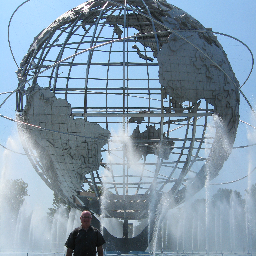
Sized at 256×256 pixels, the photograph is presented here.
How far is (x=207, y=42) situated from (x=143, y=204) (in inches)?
148

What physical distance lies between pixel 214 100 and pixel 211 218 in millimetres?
23371

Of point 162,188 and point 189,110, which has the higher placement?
point 189,110

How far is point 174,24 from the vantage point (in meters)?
9.80

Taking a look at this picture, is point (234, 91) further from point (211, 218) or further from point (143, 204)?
point (211, 218)

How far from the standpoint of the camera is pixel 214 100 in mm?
9211

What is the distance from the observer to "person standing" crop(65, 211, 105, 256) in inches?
177

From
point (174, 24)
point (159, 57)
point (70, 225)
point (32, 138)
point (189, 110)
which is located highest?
point (174, 24)

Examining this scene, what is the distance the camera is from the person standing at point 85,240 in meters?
4.50

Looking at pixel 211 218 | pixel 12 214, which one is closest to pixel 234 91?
pixel 211 218

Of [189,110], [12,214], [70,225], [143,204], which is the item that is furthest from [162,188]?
[12,214]

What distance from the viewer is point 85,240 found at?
14.8ft

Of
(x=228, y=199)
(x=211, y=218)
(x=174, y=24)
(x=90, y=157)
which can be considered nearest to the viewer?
(x=90, y=157)

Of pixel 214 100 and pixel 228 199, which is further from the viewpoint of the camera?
pixel 228 199

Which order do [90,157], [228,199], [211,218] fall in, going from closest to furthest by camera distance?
[90,157], [211,218], [228,199]
